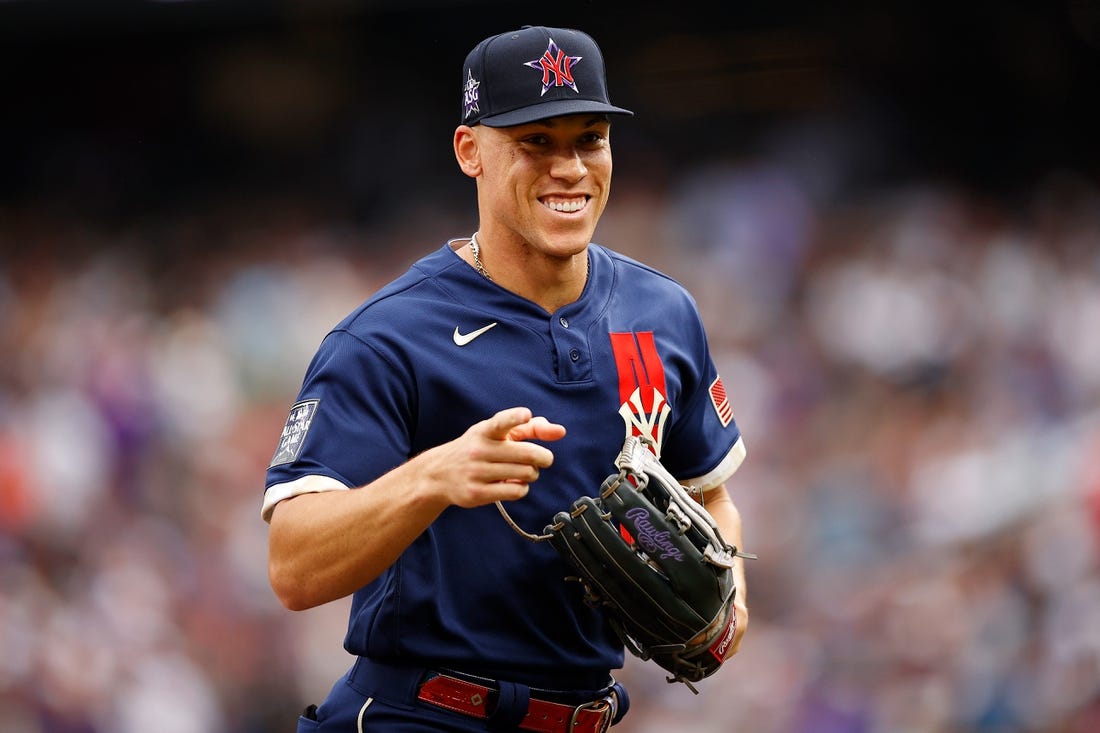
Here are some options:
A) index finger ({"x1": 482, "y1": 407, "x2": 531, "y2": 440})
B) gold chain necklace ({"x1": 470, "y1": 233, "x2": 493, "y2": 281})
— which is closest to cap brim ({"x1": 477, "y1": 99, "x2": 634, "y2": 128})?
gold chain necklace ({"x1": 470, "y1": 233, "x2": 493, "y2": 281})

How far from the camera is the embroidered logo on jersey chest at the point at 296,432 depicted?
263cm

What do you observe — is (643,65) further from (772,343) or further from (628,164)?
(772,343)

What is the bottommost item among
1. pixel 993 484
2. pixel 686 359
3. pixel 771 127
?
pixel 993 484

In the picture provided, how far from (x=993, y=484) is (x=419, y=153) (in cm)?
406

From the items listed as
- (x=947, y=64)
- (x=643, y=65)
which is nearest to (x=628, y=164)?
(x=643, y=65)

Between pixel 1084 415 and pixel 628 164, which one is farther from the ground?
pixel 628 164

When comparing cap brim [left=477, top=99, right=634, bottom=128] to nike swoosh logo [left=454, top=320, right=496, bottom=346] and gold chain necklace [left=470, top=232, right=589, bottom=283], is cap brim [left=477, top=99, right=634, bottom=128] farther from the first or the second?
nike swoosh logo [left=454, top=320, right=496, bottom=346]

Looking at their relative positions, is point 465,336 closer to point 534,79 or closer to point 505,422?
point 534,79

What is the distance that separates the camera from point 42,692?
8047 mm

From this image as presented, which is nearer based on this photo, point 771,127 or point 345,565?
point 345,565

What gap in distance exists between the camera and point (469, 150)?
296 centimetres

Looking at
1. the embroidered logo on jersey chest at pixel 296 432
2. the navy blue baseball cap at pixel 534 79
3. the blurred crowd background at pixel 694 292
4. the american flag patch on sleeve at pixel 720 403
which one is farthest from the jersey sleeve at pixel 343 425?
the blurred crowd background at pixel 694 292

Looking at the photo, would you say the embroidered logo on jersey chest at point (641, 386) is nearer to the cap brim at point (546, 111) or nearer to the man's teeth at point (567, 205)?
the man's teeth at point (567, 205)

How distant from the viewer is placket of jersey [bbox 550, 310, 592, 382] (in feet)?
9.34
